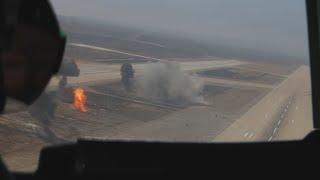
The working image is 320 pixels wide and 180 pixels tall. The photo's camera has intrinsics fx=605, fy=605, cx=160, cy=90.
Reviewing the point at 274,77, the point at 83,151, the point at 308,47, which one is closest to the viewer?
the point at 83,151

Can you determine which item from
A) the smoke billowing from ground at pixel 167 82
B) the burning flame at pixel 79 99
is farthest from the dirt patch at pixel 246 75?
the burning flame at pixel 79 99

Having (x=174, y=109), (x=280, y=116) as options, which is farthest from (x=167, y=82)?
(x=280, y=116)

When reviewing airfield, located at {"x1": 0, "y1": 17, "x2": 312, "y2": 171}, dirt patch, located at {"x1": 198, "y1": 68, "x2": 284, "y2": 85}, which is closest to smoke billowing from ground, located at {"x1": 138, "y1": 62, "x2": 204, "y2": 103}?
airfield, located at {"x1": 0, "y1": 17, "x2": 312, "y2": 171}

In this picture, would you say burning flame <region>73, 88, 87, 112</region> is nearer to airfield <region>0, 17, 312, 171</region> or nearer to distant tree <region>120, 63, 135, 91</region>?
airfield <region>0, 17, 312, 171</region>

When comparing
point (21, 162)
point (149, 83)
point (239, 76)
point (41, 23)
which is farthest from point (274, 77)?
point (41, 23)

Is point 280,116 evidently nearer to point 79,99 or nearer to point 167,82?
point 167,82

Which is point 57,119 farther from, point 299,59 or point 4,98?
point 4,98
